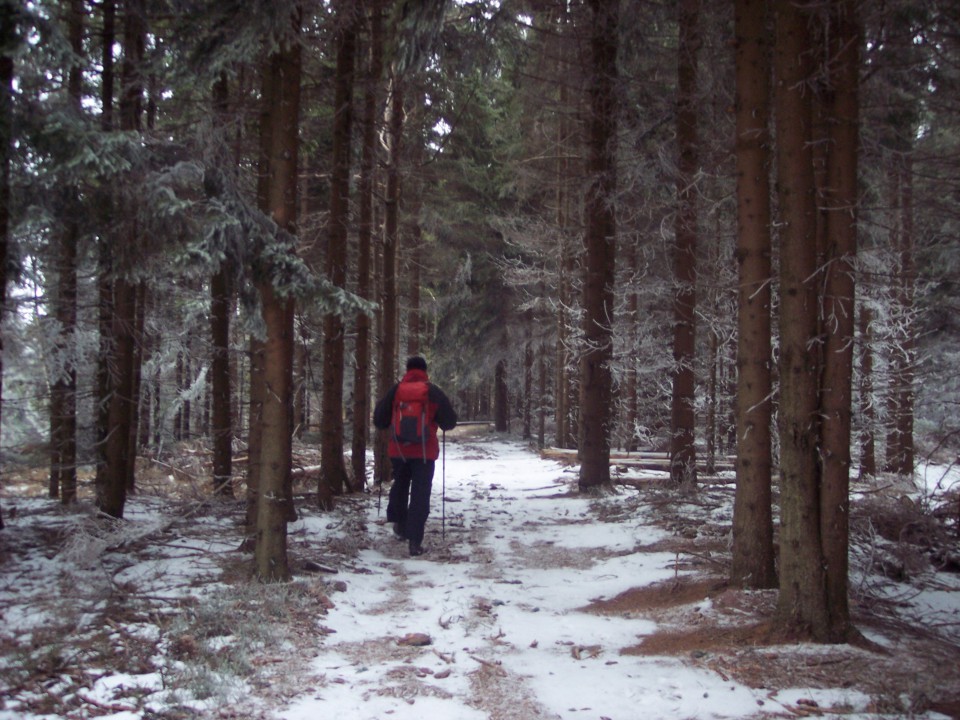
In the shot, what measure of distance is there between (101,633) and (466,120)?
13843 mm

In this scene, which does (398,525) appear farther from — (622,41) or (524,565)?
(622,41)

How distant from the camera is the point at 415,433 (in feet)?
29.7

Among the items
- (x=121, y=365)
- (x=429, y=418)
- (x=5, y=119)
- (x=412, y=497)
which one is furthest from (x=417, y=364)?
(x=5, y=119)

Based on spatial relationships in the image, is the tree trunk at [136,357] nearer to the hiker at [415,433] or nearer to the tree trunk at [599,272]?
the hiker at [415,433]

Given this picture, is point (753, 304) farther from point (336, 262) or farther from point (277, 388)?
point (336, 262)

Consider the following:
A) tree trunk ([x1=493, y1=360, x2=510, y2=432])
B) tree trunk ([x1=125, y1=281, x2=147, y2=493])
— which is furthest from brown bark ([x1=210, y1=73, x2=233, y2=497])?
tree trunk ([x1=493, y1=360, x2=510, y2=432])

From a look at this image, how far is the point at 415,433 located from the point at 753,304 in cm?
430

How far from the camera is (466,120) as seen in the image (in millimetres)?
16641

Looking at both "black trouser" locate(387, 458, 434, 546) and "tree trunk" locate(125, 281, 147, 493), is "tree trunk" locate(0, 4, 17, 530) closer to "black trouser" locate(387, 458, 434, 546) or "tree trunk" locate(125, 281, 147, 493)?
"tree trunk" locate(125, 281, 147, 493)

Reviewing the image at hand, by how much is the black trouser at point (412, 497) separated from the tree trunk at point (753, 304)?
12.3ft

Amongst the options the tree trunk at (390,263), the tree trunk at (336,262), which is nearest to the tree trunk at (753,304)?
the tree trunk at (336,262)

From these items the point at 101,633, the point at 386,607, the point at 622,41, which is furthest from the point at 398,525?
the point at 622,41

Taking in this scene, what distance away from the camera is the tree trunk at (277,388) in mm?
6797

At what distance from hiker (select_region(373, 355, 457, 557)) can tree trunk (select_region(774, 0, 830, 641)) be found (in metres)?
4.45
